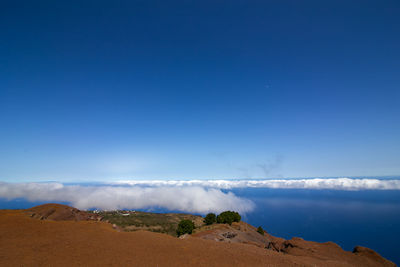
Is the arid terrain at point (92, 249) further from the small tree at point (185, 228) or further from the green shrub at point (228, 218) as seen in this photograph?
the green shrub at point (228, 218)

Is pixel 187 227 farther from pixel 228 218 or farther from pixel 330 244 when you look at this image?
pixel 330 244

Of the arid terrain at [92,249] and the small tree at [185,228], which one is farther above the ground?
the arid terrain at [92,249]

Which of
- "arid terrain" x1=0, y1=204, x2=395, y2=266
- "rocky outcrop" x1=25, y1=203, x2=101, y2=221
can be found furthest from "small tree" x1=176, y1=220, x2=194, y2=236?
"arid terrain" x1=0, y1=204, x2=395, y2=266

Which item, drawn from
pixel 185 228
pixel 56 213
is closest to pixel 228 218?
pixel 185 228

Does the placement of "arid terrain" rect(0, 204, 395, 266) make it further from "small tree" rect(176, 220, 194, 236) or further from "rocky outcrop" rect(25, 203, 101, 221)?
"small tree" rect(176, 220, 194, 236)

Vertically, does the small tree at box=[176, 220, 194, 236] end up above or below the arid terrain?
below

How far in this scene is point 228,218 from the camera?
247 ft

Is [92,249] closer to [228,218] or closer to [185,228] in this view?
Result: [185,228]

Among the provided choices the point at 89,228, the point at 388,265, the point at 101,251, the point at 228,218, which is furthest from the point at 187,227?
the point at 388,265

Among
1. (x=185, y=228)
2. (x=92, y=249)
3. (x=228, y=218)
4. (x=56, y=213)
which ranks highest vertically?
(x=56, y=213)

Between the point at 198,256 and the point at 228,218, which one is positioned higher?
the point at 198,256

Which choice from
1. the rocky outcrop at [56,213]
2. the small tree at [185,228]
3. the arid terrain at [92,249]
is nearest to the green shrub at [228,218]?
the small tree at [185,228]

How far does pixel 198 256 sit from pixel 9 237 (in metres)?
20.3

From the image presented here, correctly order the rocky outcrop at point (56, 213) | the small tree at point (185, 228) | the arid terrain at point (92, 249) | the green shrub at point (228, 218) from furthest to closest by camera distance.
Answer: the green shrub at point (228, 218)
the small tree at point (185, 228)
the rocky outcrop at point (56, 213)
the arid terrain at point (92, 249)
